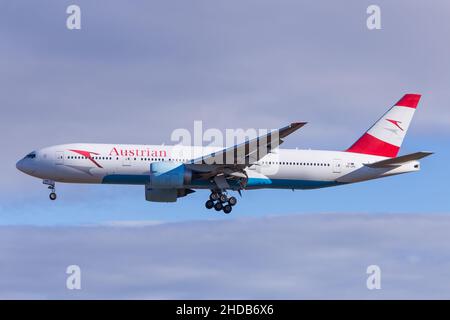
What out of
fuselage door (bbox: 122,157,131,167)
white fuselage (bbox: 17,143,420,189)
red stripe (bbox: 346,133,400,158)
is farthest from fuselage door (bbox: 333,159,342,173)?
fuselage door (bbox: 122,157,131,167)

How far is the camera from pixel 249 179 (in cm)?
7350

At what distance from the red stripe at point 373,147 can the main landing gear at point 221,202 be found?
35.0ft

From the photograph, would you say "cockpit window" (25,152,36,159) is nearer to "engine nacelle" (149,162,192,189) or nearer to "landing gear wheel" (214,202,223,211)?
"engine nacelle" (149,162,192,189)

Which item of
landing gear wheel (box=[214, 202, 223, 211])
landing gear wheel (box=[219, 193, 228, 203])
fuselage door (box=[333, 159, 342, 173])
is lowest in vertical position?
landing gear wheel (box=[214, 202, 223, 211])

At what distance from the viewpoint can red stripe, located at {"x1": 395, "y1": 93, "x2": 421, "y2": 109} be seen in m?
81.2

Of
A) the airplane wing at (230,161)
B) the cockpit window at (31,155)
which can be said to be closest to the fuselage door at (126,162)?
the airplane wing at (230,161)

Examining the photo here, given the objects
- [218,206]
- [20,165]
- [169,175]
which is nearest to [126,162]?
[169,175]

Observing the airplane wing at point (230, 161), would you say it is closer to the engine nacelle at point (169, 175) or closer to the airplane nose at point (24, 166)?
the engine nacelle at point (169, 175)

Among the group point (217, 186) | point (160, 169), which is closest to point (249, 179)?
point (217, 186)

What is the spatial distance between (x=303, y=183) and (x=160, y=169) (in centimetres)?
1092

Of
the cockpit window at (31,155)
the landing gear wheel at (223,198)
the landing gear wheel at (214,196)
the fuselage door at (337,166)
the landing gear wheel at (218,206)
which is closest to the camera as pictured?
the cockpit window at (31,155)

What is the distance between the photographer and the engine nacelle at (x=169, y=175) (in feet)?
230

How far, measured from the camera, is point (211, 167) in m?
71.7

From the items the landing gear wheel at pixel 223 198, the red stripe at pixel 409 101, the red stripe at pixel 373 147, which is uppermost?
the red stripe at pixel 409 101
